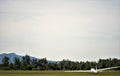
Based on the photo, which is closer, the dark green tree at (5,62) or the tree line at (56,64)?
the tree line at (56,64)

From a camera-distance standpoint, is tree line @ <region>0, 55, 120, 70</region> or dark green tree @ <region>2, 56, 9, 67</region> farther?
dark green tree @ <region>2, 56, 9, 67</region>

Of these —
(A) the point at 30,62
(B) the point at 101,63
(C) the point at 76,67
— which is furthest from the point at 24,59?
(B) the point at 101,63

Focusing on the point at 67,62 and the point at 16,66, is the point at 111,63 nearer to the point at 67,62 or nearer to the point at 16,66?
the point at 67,62

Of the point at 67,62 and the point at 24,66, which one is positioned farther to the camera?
the point at 67,62

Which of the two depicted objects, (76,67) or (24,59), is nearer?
(76,67)

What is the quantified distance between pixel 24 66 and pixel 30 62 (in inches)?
→ 198

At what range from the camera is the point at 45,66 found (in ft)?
219

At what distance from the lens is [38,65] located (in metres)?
68.1

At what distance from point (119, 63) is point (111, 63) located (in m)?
2.55

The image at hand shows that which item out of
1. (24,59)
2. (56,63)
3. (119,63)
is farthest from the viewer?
(24,59)

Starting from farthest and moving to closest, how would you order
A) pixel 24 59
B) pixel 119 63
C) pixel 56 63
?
pixel 24 59
pixel 56 63
pixel 119 63

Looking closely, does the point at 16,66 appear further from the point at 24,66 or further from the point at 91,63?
the point at 91,63

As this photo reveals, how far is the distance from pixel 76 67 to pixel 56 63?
4.54 metres

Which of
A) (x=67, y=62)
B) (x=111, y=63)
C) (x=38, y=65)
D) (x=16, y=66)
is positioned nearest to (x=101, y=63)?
(x=111, y=63)
